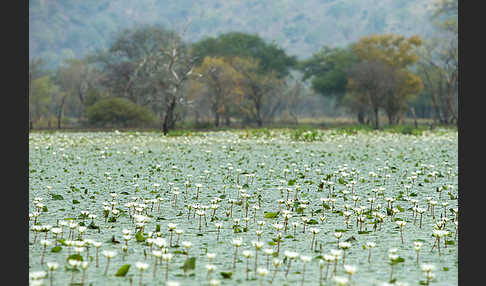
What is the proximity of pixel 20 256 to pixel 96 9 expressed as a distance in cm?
20816

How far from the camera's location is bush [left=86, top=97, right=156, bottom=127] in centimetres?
3534

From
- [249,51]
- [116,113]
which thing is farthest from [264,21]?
[116,113]

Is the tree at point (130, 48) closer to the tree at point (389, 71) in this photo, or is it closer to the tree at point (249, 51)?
the tree at point (249, 51)

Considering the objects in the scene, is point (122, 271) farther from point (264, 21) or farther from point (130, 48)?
point (264, 21)

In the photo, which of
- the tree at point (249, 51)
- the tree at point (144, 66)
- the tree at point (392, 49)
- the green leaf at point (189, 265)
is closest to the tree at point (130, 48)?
the tree at point (144, 66)

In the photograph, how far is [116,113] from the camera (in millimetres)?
35125

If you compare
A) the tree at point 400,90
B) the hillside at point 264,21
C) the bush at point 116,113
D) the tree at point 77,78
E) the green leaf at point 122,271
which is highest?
the hillside at point 264,21

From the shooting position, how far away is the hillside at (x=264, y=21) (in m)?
162

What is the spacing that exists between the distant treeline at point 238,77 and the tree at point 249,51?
0.39ft

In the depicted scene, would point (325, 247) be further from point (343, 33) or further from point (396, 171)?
point (343, 33)

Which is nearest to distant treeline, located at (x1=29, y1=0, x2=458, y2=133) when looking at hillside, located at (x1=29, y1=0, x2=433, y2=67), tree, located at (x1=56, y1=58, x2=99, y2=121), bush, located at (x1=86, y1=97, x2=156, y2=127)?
bush, located at (x1=86, y1=97, x2=156, y2=127)

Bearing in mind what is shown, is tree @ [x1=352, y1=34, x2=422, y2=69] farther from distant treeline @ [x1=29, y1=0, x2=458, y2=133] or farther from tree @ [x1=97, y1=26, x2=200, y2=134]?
tree @ [x1=97, y1=26, x2=200, y2=134]

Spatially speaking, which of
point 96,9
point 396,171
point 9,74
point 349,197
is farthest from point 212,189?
point 96,9

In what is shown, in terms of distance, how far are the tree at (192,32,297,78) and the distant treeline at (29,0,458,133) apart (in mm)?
120
